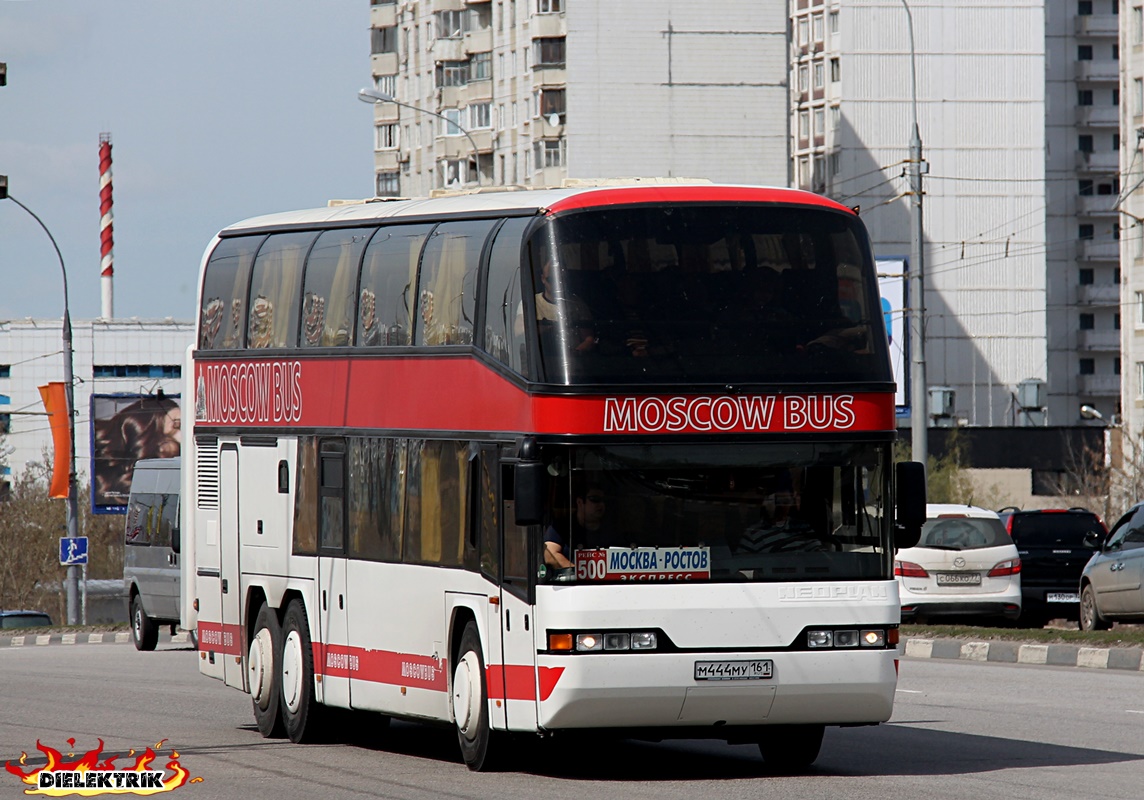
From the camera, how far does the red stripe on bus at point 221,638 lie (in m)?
16.9

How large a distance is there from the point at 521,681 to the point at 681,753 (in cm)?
222

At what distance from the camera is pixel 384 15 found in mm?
110500

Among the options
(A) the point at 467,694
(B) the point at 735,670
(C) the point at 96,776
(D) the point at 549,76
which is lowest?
(C) the point at 96,776

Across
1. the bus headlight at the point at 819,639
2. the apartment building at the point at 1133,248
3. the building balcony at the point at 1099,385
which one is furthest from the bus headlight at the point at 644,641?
the building balcony at the point at 1099,385

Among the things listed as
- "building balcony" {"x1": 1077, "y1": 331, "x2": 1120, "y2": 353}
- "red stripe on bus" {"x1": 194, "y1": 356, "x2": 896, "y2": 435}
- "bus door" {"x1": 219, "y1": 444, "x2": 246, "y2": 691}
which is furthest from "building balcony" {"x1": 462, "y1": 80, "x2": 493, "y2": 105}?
"red stripe on bus" {"x1": 194, "y1": 356, "x2": 896, "y2": 435}

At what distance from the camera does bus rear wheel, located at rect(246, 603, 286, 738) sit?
52.8ft

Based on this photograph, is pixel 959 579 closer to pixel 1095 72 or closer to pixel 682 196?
pixel 682 196

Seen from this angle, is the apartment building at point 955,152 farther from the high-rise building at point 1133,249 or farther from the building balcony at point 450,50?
the building balcony at point 450,50

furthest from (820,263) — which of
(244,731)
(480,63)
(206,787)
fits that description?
(480,63)

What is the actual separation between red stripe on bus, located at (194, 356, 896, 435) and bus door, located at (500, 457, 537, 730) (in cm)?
56

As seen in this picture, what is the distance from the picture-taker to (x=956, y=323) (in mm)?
102812

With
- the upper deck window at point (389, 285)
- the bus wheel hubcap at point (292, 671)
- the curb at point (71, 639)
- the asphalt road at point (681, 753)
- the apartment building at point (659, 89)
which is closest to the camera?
the asphalt road at point (681, 753)

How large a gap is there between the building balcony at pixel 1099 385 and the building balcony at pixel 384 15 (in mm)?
41638

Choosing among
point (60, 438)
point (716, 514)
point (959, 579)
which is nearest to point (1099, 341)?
point (60, 438)
